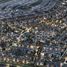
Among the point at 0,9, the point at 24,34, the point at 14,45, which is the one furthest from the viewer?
the point at 0,9

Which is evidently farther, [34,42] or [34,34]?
[34,34]

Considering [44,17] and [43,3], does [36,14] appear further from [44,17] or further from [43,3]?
[43,3]

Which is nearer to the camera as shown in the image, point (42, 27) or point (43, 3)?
point (42, 27)

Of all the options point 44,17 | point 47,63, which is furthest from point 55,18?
point 47,63

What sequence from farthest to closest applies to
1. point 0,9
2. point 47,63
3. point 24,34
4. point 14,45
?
point 0,9, point 24,34, point 14,45, point 47,63

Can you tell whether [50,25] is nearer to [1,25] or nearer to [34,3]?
[1,25]

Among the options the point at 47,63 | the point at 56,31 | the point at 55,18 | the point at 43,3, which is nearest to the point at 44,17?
the point at 55,18
